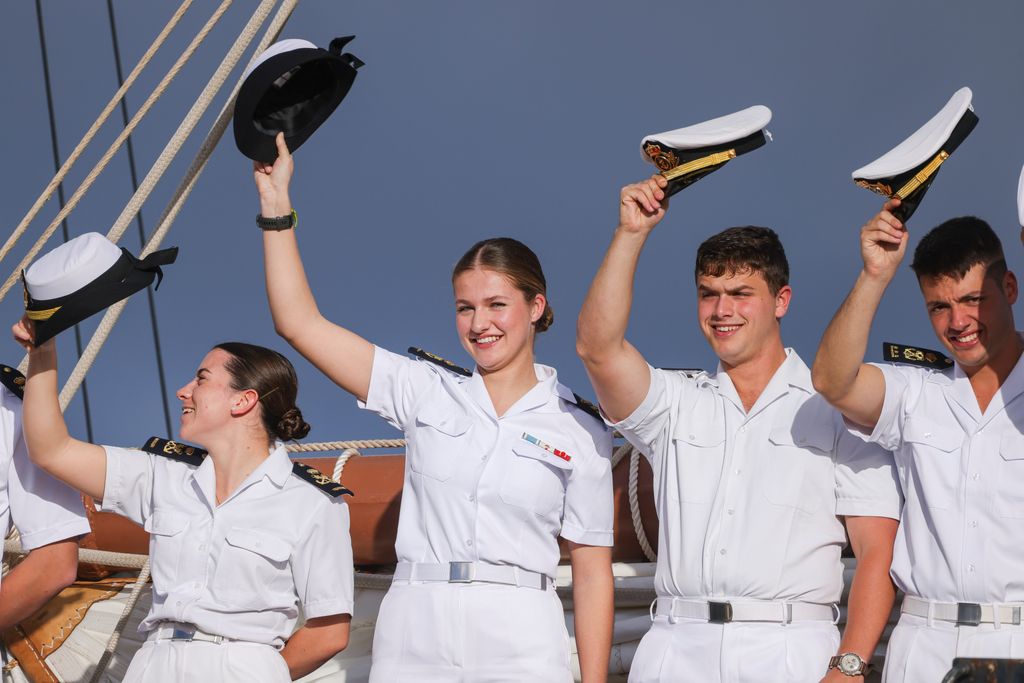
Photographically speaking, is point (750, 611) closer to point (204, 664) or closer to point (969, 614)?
point (969, 614)

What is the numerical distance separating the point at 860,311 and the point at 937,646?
26.0 inches

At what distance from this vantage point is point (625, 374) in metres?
2.60

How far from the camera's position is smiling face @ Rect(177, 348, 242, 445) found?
2824 mm

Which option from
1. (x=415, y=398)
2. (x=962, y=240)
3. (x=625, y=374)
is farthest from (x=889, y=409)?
(x=415, y=398)

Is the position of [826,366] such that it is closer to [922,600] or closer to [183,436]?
[922,600]

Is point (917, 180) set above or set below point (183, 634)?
above

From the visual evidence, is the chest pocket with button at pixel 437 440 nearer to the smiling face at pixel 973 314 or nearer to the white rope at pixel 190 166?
the white rope at pixel 190 166

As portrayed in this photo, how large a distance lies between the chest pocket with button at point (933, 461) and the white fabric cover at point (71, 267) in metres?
1.72

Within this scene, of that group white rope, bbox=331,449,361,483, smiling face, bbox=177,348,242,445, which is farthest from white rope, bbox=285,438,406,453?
smiling face, bbox=177,348,242,445

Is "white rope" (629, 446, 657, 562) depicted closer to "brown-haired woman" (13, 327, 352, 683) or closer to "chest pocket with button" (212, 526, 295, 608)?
"brown-haired woman" (13, 327, 352, 683)

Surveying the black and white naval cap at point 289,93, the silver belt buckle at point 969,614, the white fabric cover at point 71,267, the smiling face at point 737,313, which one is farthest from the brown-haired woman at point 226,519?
the silver belt buckle at point 969,614

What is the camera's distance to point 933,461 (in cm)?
259

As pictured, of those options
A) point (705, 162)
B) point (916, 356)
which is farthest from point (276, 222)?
point (916, 356)

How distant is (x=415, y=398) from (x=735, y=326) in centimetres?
70
